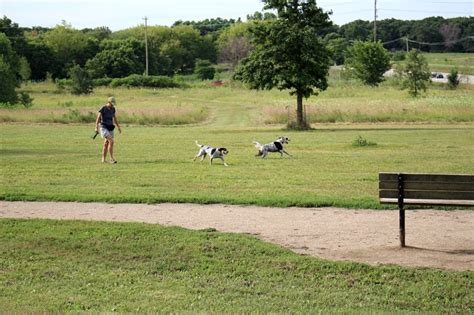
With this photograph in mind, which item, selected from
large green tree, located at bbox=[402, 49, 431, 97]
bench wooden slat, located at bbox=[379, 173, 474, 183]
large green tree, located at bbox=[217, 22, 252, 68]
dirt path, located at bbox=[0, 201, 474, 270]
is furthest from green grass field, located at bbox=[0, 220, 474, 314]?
large green tree, located at bbox=[217, 22, 252, 68]

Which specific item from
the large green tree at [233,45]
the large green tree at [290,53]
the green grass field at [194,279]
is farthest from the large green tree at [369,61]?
the green grass field at [194,279]

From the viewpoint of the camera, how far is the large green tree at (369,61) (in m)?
82.9

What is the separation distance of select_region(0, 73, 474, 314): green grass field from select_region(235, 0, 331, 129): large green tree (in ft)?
19.2

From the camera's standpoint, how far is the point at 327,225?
12.2 meters

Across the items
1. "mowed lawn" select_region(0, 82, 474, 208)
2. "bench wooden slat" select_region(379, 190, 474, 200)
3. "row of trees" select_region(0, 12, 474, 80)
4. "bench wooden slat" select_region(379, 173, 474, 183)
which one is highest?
"row of trees" select_region(0, 12, 474, 80)

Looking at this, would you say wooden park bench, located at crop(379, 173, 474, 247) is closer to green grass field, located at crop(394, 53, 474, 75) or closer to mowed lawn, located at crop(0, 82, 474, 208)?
mowed lawn, located at crop(0, 82, 474, 208)

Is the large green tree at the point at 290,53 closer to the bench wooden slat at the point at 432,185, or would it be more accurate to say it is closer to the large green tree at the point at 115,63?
the bench wooden slat at the point at 432,185

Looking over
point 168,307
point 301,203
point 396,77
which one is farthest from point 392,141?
point 396,77

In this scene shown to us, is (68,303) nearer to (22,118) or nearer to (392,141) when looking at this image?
(392,141)

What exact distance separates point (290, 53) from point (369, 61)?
45.8 meters

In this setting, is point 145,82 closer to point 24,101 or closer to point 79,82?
point 79,82

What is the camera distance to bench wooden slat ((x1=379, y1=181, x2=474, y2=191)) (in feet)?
33.8

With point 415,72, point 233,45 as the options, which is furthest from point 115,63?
point 415,72

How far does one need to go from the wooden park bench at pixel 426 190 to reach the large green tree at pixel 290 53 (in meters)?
29.7
